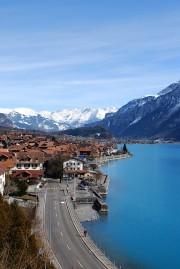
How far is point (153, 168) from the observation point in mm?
89188

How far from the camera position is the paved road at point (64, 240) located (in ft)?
77.1

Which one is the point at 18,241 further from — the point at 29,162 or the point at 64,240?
the point at 29,162

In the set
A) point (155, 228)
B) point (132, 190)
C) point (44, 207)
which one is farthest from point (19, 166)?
point (155, 228)

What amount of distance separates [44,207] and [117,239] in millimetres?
7795

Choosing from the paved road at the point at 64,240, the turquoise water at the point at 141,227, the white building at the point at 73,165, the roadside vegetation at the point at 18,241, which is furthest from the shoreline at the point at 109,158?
the roadside vegetation at the point at 18,241

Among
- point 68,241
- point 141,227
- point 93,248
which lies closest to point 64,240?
point 68,241

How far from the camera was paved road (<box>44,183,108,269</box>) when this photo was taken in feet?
77.1

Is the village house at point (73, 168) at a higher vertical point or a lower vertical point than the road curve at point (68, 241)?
higher

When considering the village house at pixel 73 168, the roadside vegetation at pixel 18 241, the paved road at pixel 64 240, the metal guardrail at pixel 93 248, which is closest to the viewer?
the roadside vegetation at pixel 18 241

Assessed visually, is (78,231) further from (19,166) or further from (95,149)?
(95,149)

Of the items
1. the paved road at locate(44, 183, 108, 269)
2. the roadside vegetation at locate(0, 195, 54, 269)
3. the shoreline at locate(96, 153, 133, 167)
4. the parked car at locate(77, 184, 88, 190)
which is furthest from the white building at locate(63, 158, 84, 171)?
the roadside vegetation at locate(0, 195, 54, 269)

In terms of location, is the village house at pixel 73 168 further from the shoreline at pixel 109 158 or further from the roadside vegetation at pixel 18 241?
the roadside vegetation at pixel 18 241

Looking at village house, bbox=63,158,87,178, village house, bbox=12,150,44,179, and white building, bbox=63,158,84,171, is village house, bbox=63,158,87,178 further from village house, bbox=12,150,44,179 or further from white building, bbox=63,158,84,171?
village house, bbox=12,150,44,179

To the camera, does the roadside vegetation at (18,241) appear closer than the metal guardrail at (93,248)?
Yes
